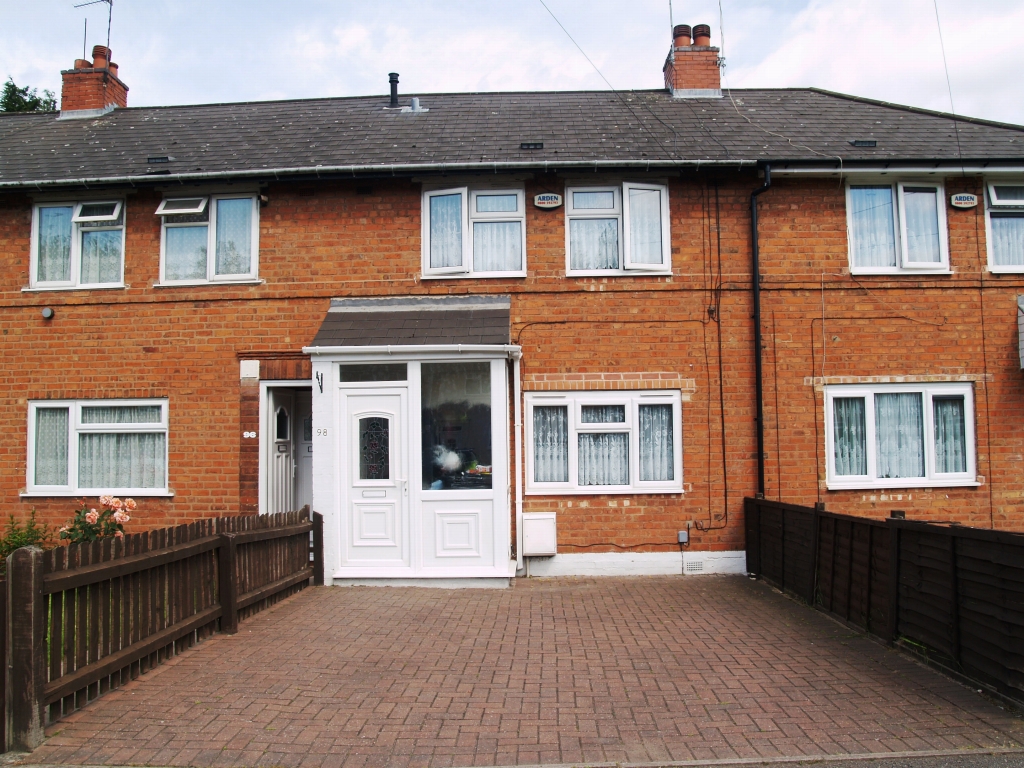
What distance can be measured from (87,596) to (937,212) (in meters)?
10.9

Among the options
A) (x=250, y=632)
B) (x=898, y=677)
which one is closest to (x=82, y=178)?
(x=250, y=632)

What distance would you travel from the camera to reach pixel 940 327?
10297 mm

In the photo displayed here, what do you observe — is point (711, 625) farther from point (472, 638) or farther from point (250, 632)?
point (250, 632)

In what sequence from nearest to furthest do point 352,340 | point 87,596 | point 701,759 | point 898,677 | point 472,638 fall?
point 701,759, point 87,596, point 898,677, point 472,638, point 352,340

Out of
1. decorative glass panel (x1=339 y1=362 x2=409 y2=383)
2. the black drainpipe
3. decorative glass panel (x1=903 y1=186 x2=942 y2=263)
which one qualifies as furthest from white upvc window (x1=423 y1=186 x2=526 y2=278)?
decorative glass panel (x1=903 y1=186 x2=942 y2=263)

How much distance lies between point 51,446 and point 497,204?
7029mm

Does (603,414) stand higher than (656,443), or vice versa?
(603,414)

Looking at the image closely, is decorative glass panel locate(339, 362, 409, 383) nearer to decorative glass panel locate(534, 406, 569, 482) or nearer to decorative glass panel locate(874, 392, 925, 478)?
decorative glass panel locate(534, 406, 569, 482)

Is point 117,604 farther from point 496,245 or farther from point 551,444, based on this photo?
point 496,245

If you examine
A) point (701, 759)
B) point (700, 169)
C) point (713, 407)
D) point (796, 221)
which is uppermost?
point (700, 169)

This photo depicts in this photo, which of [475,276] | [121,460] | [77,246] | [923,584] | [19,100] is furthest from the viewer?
[19,100]

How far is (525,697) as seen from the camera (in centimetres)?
533

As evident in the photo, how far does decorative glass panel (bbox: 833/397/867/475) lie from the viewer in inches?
403

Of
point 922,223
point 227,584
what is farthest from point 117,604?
point 922,223
